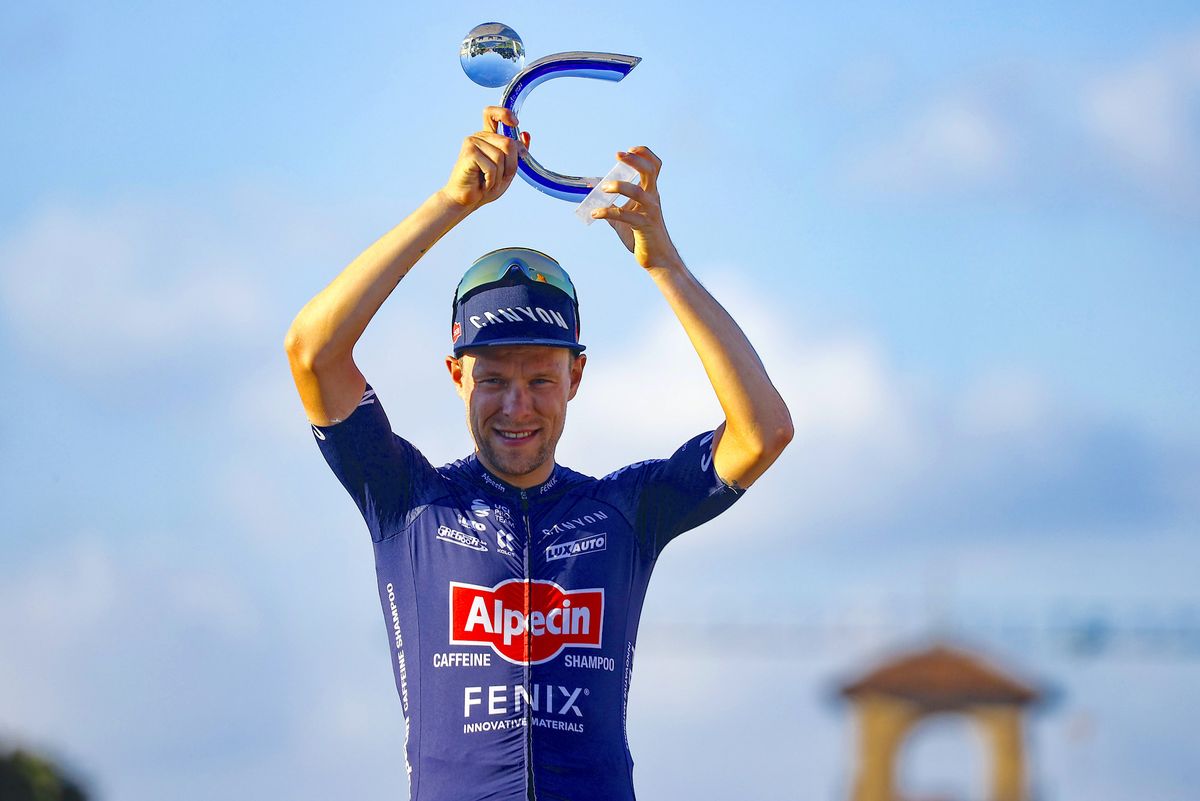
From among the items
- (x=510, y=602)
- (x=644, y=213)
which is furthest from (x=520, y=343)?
→ (x=510, y=602)

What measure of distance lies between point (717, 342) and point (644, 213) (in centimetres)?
54

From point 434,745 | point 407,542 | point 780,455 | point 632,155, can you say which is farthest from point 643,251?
point 434,745

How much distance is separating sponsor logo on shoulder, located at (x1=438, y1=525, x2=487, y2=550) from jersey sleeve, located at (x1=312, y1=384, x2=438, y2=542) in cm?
17

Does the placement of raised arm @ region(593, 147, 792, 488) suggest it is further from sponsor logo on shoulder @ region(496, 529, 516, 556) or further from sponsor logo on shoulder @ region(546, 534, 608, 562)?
sponsor logo on shoulder @ region(496, 529, 516, 556)

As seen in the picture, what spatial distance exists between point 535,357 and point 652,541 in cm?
84

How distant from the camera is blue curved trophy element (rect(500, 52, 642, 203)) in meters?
7.12

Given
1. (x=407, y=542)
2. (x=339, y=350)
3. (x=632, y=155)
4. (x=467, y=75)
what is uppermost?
(x=467, y=75)

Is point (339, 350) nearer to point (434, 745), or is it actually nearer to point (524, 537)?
point (524, 537)

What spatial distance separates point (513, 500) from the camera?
7.17m

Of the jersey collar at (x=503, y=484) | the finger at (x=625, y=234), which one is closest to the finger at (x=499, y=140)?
the finger at (x=625, y=234)

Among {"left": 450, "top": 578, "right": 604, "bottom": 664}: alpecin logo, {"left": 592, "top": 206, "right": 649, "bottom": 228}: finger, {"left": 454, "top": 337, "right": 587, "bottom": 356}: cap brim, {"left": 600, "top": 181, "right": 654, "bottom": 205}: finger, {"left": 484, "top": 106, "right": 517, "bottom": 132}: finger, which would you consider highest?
{"left": 484, "top": 106, "right": 517, "bottom": 132}: finger

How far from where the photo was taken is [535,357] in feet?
23.5

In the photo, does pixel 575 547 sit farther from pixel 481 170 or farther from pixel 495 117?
pixel 495 117

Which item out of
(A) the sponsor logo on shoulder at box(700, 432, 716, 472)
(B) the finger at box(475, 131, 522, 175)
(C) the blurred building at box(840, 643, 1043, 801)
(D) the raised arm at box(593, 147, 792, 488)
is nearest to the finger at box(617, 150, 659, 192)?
(D) the raised arm at box(593, 147, 792, 488)
